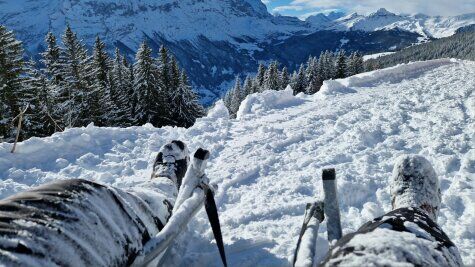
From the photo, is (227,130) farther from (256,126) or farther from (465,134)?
(465,134)

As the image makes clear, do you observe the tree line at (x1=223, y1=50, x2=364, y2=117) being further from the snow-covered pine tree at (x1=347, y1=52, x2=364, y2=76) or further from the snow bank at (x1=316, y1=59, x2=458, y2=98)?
the snow bank at (x1=316, y1=59, x2=458, y2=98)

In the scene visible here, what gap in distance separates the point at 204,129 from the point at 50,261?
5975mm

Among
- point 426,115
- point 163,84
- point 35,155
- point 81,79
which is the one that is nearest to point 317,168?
point 426,115

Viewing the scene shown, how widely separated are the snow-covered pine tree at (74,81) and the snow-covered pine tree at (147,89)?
11.8ft

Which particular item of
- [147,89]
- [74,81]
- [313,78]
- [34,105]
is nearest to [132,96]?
[147,89]

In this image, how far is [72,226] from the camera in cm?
176

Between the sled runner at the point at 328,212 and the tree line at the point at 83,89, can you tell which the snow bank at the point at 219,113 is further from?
the tree line at the point at 83,89

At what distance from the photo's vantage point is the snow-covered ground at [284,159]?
136 inches

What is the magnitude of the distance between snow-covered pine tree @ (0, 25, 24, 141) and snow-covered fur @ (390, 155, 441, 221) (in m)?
20.2

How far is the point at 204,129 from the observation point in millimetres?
7512

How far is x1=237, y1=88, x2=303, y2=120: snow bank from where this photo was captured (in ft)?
30.2

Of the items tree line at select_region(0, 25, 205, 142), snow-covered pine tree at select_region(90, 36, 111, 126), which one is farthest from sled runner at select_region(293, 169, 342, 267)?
snow-covered pine tree at select_region(90, 36, 111, 126)

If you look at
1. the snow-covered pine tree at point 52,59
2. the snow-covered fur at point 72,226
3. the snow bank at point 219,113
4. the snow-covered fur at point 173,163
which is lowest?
the snow bank at point 219,113

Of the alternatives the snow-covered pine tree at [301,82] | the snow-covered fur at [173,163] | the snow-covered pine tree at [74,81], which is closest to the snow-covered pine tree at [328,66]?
the snow-covered pine tree at [301,82]
